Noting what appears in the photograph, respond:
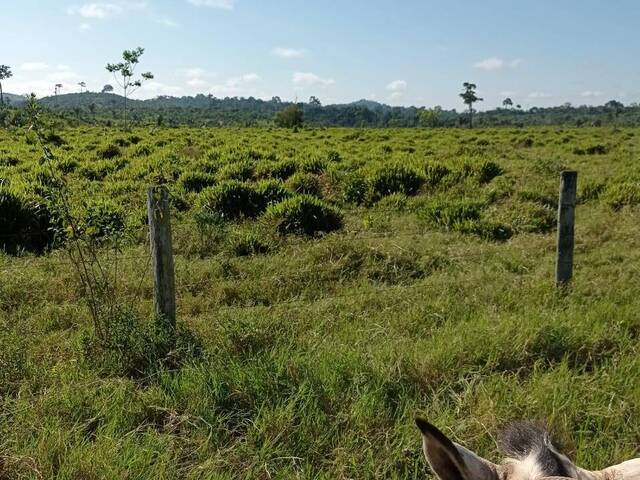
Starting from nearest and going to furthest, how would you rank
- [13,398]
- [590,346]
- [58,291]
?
[13,398] → [590,346] → [58,291]

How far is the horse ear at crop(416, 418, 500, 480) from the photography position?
121 centimetres

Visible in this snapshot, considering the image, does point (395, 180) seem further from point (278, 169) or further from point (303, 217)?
point (303, 217)

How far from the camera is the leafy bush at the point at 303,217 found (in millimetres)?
7285

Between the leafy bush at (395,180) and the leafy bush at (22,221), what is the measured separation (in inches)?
197

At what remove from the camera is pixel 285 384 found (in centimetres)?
322

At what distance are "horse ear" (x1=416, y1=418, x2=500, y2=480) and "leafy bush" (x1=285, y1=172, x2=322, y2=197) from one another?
27.2 ft

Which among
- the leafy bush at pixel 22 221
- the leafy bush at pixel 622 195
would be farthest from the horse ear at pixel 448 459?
the leafy bush at pixel 622 195

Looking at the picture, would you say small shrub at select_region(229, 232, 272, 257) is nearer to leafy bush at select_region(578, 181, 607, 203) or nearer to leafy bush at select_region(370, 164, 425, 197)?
leafy bush at select_region(370, 164, 425, 197)

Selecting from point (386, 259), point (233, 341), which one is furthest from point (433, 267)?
point (233, 341)

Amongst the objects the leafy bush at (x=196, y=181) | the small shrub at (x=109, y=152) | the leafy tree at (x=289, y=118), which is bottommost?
the leafy bush at (x=196, y=181)

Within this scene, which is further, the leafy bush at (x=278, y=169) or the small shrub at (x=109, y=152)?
the small shrub at (x=109, y=152)

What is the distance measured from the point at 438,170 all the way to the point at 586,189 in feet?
8.30

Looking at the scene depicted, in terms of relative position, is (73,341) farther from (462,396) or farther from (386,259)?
(386,259)

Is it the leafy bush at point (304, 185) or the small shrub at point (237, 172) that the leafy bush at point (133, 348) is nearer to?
the leafy bush at point (304, 185)
